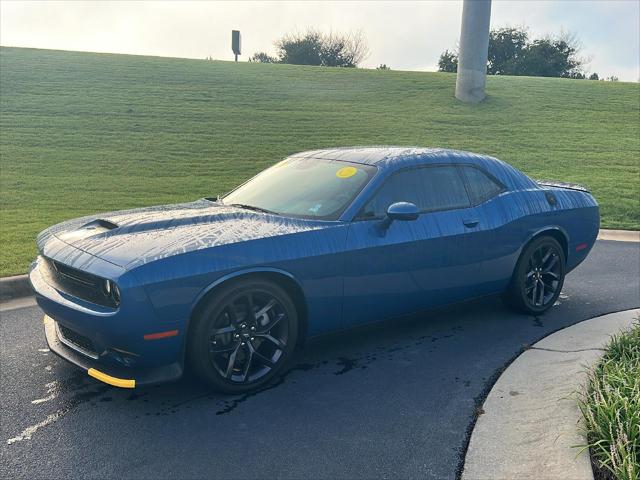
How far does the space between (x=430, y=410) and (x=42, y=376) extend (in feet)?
8.49

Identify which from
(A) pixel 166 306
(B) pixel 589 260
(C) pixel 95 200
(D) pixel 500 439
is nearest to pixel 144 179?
(C) pixel 95 200

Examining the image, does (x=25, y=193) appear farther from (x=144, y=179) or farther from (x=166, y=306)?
(x=166, y=306)

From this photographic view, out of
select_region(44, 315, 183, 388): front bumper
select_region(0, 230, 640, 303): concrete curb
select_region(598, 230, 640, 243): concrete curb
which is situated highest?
select_region(44, 315, 183, 388): front bumper

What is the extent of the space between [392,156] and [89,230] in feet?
7.62

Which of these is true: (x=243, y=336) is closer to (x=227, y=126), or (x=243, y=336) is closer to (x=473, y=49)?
(x=227, y=126)

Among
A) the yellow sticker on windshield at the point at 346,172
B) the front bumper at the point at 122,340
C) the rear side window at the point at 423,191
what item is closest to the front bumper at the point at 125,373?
the front bumper at the point at 122,340

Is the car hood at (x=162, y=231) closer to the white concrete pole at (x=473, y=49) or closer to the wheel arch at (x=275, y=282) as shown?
the wheel arch at (x=275, y=282)

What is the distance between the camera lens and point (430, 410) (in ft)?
12.1

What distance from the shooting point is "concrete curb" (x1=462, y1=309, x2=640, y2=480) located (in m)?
2.94

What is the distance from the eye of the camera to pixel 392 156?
478cm

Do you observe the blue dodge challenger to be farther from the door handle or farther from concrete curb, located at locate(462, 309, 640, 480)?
concrete curb, located at locate(462, 309, 640, 480)

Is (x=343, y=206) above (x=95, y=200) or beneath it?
above

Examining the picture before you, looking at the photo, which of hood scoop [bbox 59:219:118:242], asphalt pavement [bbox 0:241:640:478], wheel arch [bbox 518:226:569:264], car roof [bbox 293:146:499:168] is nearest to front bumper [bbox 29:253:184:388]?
asphalt pavement [bbox 0:241:640:478]

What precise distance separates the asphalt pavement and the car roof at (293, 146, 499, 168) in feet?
4.13
